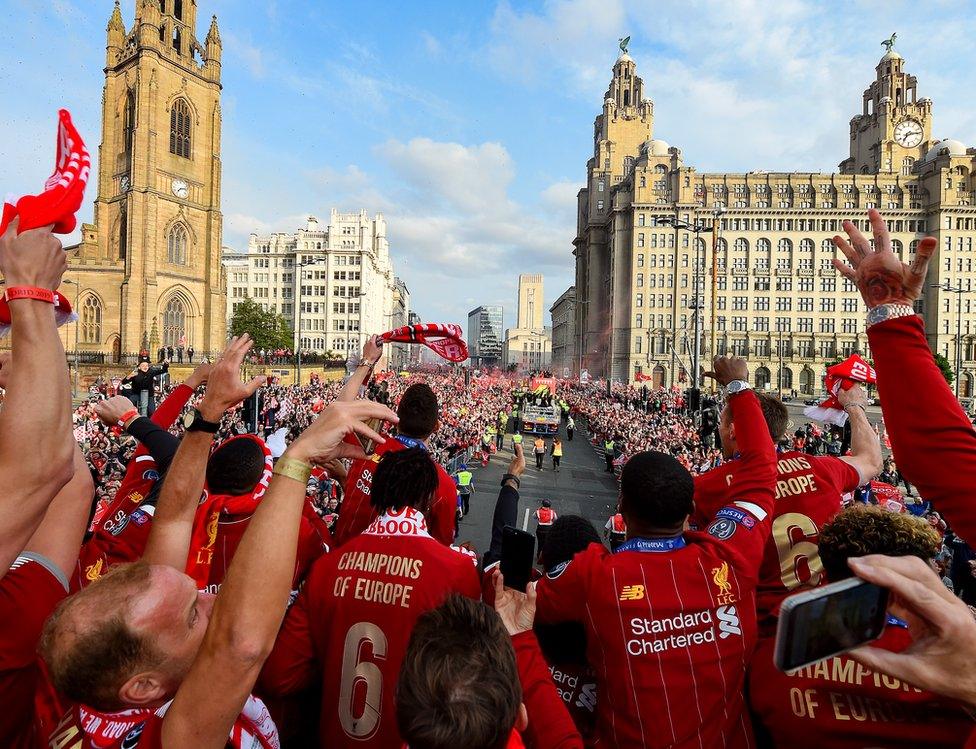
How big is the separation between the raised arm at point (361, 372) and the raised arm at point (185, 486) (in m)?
0.52

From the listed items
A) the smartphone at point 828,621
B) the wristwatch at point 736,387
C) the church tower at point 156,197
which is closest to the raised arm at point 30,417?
the smartphone at point 828,621

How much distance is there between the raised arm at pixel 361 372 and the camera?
113 inches

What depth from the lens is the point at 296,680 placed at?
2.51m

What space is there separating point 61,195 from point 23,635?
155 centimetres

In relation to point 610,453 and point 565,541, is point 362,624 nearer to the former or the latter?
point 565,541

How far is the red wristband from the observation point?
5.41 ft

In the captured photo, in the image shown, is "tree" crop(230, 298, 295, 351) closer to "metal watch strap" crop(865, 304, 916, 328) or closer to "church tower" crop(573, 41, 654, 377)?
"church tower" crop(573, 41, 654, 377)

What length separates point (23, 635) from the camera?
2023 mm

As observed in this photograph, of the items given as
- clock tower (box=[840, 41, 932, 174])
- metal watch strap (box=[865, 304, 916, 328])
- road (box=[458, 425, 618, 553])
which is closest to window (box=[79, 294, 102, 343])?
road (box=[458, 425, 618, 553])

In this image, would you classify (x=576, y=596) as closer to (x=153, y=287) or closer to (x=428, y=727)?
(x=428, y=727)

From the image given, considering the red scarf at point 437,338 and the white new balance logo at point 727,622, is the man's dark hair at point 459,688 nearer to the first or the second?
the white new balance logo at point 727,622

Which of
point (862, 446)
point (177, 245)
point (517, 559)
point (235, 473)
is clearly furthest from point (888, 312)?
point (177, 245)

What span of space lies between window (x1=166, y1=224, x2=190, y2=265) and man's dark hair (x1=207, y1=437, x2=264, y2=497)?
49.1 meters

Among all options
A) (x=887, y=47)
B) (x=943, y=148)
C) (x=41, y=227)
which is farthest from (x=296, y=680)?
(x=887, y=47)
